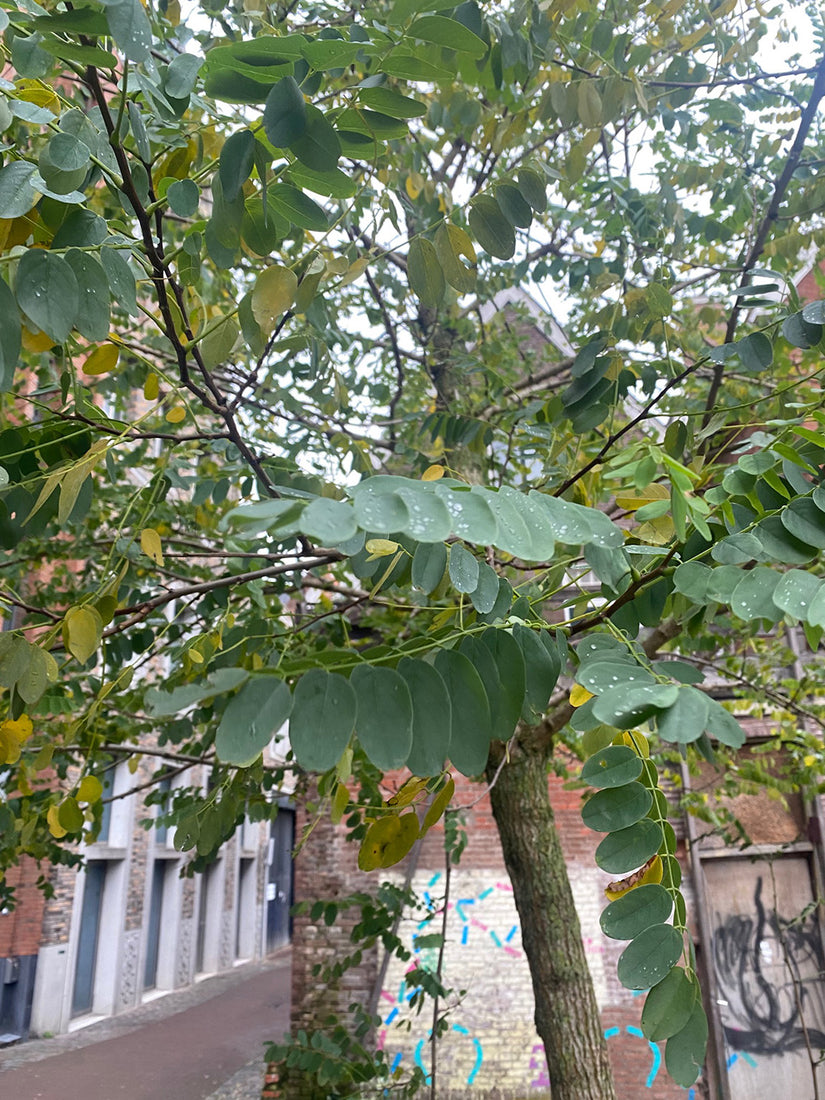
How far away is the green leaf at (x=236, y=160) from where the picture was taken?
3.27 feet

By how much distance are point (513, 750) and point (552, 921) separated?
0.73 m

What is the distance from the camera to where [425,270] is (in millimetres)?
1412

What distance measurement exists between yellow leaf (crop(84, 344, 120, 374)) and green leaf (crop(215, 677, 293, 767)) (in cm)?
100

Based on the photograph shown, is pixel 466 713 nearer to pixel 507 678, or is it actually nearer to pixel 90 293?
pixel 507 678

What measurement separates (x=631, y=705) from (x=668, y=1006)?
364 mm

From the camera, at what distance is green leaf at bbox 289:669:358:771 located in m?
0.80

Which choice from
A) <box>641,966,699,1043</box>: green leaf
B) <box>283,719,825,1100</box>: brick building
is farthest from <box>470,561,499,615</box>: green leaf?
<box>283,719,825,1100</box>: brick building

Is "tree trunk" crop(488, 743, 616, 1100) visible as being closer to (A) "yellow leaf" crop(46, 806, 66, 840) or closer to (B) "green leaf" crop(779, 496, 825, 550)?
(A) "yellow leaf" crop(46, 806, 66, 840)

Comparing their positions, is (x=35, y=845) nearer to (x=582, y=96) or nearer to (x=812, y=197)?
(x=582, y=96)

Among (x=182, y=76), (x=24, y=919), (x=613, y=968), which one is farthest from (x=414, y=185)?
(x=24, y=919)

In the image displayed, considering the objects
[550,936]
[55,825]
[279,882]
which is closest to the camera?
[55,825]

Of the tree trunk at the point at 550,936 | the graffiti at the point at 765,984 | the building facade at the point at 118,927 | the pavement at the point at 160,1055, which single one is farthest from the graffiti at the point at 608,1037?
the tree trunk at the point at 550,936

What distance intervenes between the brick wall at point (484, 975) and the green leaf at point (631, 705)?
666 cm

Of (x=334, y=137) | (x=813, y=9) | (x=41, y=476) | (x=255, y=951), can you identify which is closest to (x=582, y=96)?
(x=334, y=137)
